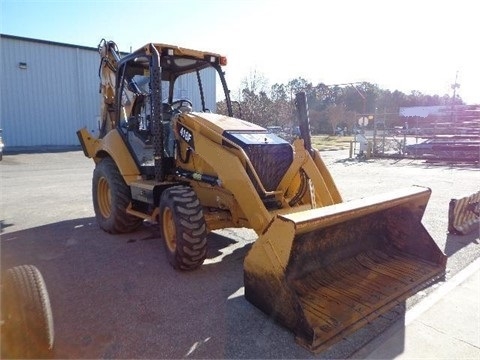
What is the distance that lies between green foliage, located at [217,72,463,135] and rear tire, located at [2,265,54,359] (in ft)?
77.9

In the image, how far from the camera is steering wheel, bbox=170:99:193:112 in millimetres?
5471

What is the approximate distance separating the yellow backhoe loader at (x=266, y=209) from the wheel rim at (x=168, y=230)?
0.02 m

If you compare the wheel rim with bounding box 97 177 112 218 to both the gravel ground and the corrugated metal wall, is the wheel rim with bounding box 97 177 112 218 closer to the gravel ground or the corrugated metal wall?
the gravel ground

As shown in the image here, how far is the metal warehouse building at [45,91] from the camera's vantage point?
2095cm

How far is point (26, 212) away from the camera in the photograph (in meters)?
7.54

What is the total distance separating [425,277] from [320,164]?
1845 millimetres

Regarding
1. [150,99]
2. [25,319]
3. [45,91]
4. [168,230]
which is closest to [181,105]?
[150,99]

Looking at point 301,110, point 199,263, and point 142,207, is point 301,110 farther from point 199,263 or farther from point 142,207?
point 142,207

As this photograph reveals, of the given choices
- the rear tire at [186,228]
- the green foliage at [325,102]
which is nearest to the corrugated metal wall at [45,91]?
the green foliage at [325,102]

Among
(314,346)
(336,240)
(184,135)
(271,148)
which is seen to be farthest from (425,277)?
(184,135)

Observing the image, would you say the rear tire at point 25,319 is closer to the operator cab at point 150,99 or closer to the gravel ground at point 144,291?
the gravel ground at point 144,291

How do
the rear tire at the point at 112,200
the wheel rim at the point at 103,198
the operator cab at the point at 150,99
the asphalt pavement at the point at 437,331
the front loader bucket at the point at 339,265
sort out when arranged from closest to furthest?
the asphalt pavement at the point at 437,331 < the front loader bucket at the point at 339,265 < the operator cab at the point at 150,99 < the rear tire at the point at 112,200 < the wheel rim at the point at 103,198

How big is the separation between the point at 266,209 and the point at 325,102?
69.4m

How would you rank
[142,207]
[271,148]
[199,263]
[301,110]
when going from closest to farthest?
[199,263]
[271,148]
[301,110]
[142,207]
